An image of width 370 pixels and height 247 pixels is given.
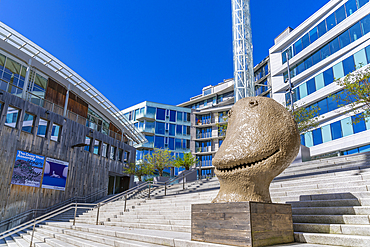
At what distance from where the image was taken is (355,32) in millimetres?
23375

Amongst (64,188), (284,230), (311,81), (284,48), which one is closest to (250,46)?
(284,48)

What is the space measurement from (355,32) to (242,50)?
11697mm

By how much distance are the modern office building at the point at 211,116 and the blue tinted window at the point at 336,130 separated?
1515 cm

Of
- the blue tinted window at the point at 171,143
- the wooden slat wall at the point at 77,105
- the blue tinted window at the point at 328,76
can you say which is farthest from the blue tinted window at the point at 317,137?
the blue tinted window at the point at 171,143

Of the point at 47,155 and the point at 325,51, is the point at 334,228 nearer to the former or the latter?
the point at 47,155

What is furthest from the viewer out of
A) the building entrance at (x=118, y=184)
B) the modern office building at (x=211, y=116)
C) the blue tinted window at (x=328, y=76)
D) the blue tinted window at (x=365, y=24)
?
the modern office building at (x=211, y=116)

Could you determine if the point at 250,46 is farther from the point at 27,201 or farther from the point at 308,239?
the point at 308,239

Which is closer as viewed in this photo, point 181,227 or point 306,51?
point 181,227

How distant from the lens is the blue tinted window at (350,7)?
2365cm

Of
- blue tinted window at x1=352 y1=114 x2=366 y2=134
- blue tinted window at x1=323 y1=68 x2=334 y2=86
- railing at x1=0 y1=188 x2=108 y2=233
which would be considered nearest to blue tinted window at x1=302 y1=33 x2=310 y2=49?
blue tinted window at x1=323 y1=68 x2=334 y2=86

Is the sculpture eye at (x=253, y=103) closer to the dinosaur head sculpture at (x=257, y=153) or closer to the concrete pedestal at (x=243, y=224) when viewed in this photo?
the dinosaur head sculpture at (x=257, y=153)

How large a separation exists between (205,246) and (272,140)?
7.29ft

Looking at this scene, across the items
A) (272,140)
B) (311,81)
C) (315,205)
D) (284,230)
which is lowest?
(284,230)

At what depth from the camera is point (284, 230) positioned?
4.60 m
